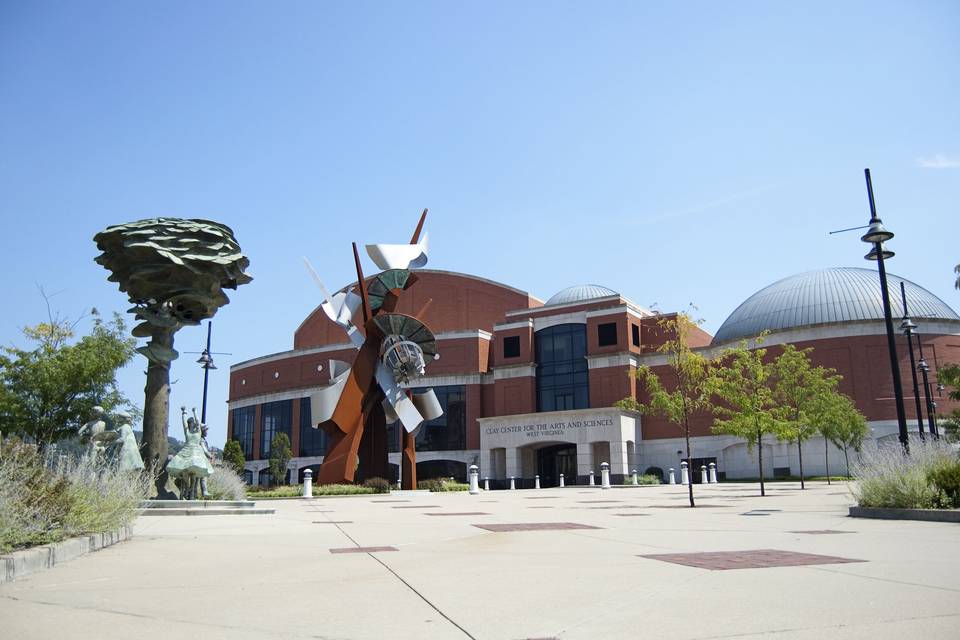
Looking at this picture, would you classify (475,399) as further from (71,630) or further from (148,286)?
(71,630)

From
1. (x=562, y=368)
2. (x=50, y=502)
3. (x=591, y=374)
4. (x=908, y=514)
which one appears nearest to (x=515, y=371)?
(x=562, y=368)

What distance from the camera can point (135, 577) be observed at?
6.48 metres

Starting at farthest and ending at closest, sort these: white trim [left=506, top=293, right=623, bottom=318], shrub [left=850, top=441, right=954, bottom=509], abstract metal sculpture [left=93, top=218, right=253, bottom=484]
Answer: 1. white trim [left=506, top=293, right=623, bottom=318]
2. abstract metal sculpture [left=93, top=218, right=253, bottom=484]
3. shrub [left=850, top=441, right=954, bottom=509]

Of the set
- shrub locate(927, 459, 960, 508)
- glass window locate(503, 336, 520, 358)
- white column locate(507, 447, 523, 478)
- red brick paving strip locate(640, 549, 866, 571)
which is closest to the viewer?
red brick paving strip locate(640, 549, 866, 571)

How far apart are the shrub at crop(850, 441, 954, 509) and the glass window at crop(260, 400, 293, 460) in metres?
60.2

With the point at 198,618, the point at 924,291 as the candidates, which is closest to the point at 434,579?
the point at 198,618

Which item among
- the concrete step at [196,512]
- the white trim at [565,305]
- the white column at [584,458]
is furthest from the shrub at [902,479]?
the white trim at [565,305]

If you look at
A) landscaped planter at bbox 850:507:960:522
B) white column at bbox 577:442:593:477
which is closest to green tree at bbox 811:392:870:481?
white column at bbox 577:442:593:477

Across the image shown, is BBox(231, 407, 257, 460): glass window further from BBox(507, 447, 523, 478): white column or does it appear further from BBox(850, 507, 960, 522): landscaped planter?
BBox(850, 507, 960, 522): landscaped planter

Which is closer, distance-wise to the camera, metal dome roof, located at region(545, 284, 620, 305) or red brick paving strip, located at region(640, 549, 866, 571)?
red brick paving strip, located at region(640, 549, 866, 571)

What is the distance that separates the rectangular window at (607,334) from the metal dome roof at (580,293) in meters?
9.70

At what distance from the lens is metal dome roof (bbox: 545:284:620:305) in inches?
2603

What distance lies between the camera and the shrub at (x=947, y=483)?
1235 centimetres

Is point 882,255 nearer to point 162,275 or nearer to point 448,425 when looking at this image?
point 162,275
